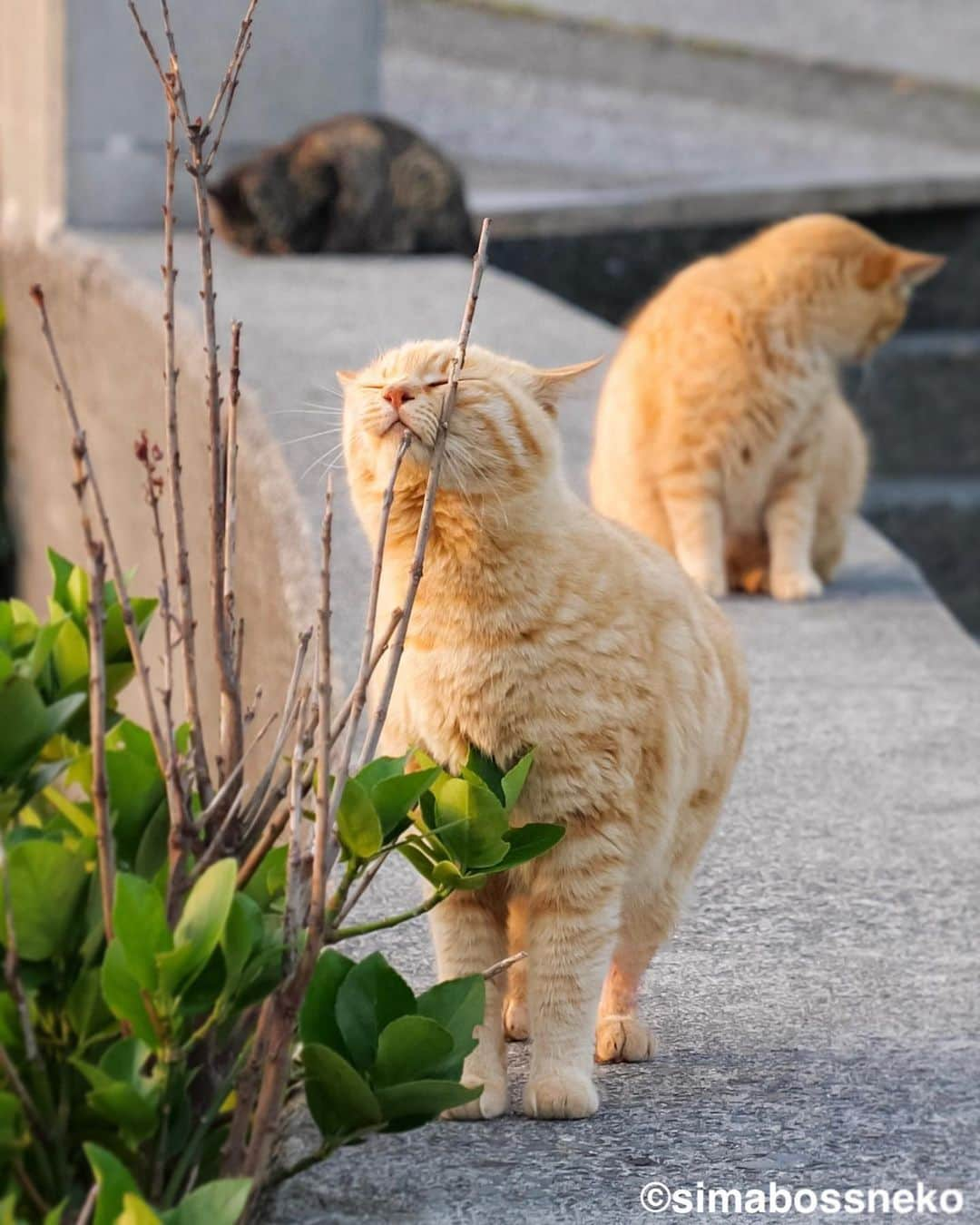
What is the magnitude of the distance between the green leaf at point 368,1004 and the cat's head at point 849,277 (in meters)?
2.75

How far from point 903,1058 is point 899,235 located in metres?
6.41

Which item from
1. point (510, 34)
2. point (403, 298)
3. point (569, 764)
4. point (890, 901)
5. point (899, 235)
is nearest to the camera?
point (569, 764)

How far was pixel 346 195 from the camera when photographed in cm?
645

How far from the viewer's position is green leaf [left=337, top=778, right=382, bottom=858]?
1.61 meters

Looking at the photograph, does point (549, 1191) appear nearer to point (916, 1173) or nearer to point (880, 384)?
point (916, 1173)

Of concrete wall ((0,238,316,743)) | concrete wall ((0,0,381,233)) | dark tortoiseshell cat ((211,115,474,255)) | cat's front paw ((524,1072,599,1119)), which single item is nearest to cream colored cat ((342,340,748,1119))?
cat's front paw ((524,1072,599,1119))

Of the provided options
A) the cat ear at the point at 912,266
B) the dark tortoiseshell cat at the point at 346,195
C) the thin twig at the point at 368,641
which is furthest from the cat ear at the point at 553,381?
the dark tortoiseshell cat at the point at 346,195

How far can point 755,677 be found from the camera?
136 inches

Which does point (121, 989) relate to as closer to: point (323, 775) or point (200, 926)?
point (200, 926)

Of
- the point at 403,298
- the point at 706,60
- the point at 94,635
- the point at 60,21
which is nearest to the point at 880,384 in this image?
the point at 403,298

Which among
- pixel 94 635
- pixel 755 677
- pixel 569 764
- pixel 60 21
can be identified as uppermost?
pixel 60 21

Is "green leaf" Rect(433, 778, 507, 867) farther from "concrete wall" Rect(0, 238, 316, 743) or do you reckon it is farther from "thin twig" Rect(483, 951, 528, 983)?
"concrete wall" Rect(0, 238, 316, 743)

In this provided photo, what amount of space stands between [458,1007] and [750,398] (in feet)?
8.22

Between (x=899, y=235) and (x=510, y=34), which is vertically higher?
(x=510, y=34)
